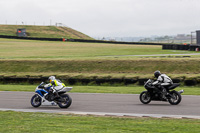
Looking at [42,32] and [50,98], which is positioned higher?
[42,32]

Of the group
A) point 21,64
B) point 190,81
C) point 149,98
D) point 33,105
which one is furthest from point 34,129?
point 21,64

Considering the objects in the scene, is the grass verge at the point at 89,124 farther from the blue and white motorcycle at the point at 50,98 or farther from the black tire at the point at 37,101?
the black tire at the point at 37,101

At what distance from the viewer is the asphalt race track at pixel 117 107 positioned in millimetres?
12047

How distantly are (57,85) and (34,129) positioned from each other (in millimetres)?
4253

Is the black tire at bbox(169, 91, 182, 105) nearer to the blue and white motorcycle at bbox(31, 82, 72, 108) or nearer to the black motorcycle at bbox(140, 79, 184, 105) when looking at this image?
the black motorcycle at bbox(140, 79, 184, 105)

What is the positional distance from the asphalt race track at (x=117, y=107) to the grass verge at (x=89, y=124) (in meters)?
1.10

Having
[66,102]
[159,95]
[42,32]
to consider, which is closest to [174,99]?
[159,95]

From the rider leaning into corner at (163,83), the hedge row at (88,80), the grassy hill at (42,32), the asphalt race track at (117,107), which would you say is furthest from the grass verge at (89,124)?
the grassy hill at (42,32)

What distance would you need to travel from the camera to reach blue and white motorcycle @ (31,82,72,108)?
1344cm

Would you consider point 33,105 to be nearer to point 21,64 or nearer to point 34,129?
point 34,129

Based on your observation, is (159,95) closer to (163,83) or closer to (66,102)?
(163,83)

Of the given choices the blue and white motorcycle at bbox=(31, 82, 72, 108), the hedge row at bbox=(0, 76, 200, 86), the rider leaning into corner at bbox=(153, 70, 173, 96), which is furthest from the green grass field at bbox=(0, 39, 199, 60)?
the blue and white motorcycle at bbox=(31, 82, 72, 108)

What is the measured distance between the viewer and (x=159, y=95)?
14.1 metres

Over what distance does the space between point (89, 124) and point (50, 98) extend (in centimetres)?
415
